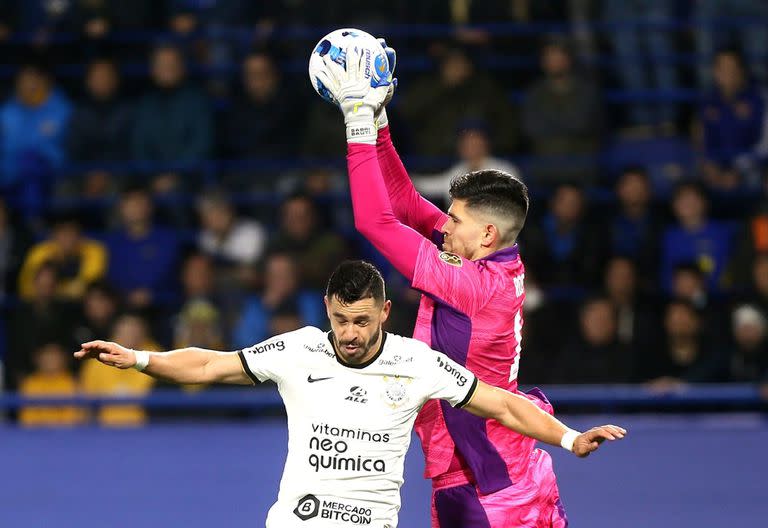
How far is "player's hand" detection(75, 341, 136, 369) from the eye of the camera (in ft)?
15.9

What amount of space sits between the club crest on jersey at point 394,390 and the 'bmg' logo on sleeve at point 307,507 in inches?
16.8

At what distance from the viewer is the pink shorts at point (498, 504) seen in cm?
530

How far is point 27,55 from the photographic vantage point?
1314 cm

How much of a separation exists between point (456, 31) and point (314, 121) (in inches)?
63.1

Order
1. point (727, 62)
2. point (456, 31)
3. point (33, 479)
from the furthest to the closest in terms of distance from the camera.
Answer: point (456, 31) → point (727, 62) → point (33, 479)

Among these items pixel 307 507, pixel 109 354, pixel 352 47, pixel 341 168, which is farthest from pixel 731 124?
pixel 109 354

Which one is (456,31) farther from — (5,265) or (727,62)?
(5,265)

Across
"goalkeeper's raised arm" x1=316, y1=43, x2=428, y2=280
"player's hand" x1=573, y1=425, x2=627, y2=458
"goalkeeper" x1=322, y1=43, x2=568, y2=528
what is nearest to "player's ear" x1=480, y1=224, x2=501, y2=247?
"goalkeeper" x1=322, y1=43, x2=568, y2=528

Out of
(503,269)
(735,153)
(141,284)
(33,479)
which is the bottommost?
(33,479)

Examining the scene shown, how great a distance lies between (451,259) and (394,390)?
1.74ft

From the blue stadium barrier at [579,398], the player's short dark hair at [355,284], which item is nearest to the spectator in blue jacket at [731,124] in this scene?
the blue stadium barrier at [579,398]

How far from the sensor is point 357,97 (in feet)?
16.9

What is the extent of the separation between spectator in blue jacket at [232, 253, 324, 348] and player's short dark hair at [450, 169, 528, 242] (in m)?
5.54

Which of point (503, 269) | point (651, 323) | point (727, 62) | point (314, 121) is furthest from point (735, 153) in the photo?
point (503, 269)
